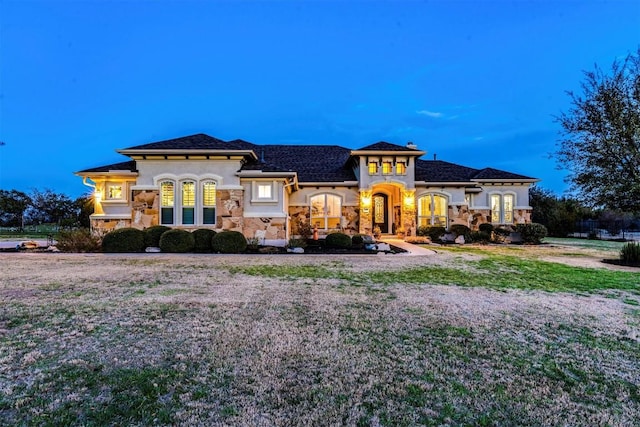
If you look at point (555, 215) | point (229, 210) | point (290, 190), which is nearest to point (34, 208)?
point (229, 210)

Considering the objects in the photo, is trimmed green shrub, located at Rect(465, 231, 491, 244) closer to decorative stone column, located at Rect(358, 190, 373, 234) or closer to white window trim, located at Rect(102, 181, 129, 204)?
decorative stone column, located at Rect(358, 190, 373, 234)

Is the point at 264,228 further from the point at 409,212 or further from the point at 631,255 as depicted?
the point at 631,255

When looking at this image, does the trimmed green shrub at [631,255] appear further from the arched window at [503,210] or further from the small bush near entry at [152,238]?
the small bush near entry at [152,238]

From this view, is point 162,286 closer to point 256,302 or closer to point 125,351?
point 256,302

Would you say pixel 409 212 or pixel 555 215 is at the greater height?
pixel 409 212

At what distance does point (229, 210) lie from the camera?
1492 cm

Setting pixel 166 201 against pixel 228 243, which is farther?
Answer: pixel 166 201

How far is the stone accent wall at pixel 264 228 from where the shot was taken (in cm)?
1495

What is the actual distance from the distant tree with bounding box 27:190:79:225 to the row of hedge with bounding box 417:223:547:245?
1383 inches

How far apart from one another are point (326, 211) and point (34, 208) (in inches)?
1372

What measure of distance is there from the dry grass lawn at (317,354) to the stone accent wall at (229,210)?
845 centimetres

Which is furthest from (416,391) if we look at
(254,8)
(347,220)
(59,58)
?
(59,58)

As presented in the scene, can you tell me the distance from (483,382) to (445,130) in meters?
121

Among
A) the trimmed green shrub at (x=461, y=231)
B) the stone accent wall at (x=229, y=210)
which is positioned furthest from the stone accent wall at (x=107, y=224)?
the trimmed green shrub at (x=461, y=231)
